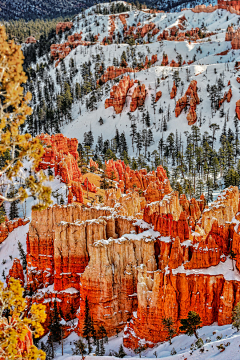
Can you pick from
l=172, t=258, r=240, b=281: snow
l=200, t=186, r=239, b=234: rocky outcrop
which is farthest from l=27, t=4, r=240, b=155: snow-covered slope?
l=172, t=258, r=240, b=281: snow

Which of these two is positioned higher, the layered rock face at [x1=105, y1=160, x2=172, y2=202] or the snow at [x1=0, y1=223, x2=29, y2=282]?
the layered rock face at [x1=105, y1=160, x2=172, y2=202]

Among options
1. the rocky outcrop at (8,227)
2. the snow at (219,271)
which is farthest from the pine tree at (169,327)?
the rocky outcrop at (8,227)

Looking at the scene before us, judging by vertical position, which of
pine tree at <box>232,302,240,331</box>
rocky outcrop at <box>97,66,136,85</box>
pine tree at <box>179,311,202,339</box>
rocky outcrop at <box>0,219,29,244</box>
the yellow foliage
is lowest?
rocky outcrop at <box>0,219,29,244</box>

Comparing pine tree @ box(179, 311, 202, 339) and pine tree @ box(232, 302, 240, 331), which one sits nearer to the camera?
pine tree @ box(232, 302, 240, 331)

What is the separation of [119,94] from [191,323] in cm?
11102

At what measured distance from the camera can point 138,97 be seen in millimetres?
126875

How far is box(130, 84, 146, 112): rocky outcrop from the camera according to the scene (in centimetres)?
12588

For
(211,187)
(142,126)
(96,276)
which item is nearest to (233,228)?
(96,276)

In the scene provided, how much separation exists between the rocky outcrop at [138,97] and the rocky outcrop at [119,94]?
3992mm

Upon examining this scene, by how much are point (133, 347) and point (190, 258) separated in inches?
341

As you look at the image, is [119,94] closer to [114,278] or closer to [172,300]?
[114,278]

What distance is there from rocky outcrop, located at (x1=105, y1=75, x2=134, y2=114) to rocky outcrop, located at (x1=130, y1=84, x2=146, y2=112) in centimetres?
399

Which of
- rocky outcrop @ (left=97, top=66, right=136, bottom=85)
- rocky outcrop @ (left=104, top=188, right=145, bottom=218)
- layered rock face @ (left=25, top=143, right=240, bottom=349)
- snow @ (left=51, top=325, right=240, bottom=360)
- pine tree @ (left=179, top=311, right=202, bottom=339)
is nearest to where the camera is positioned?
snow @ (left=51, top=325, right=240, bottom=360)

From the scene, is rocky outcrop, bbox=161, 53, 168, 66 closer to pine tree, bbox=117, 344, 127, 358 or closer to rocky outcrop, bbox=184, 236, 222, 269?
rocky outcrop, bbox=184, 236, 222, 269
